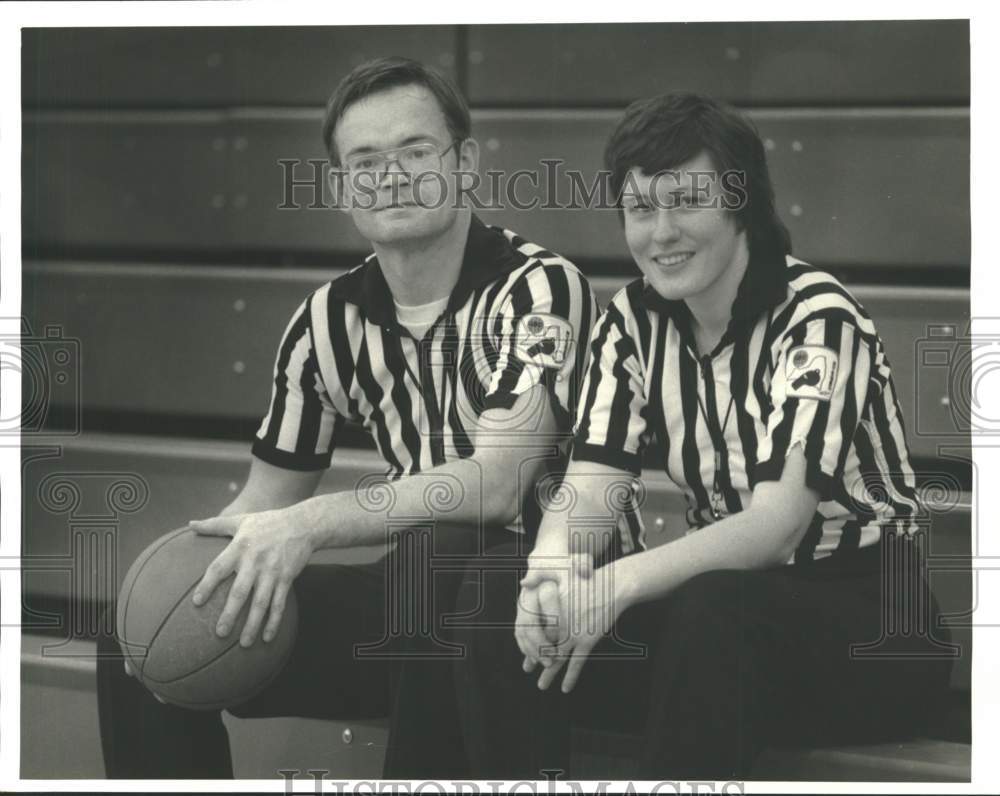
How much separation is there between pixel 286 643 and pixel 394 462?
46cm

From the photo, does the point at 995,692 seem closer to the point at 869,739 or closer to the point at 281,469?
the point at 869,739

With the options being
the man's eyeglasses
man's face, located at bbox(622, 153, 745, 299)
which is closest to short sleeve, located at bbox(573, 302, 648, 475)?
man's face, located at bbox(622, 153, 745, 299)

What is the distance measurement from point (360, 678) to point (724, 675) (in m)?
0.84

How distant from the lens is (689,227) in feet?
8.76

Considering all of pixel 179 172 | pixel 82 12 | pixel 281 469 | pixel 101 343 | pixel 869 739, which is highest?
pixel 82 12

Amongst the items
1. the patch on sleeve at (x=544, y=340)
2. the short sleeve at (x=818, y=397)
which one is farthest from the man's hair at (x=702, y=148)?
the patch on sleeve at (x=544, y=340)

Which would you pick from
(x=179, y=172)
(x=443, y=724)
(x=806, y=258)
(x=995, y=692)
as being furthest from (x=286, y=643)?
(x=995, y=692)

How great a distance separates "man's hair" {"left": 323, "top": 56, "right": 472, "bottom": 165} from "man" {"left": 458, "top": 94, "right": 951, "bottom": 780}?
354 mm

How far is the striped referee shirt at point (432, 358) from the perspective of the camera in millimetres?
2764

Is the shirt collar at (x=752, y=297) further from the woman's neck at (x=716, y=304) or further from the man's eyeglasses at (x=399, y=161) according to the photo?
the man's eyeglasses at (x=399, y=161)

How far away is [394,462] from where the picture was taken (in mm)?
2830

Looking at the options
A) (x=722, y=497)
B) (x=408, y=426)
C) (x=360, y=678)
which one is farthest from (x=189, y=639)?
(x=722, y=497)

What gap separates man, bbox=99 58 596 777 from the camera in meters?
2.73

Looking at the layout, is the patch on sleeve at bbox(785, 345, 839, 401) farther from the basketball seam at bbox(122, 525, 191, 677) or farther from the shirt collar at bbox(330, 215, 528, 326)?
the basketball seam at bbox(122, 525, 191, 677)
